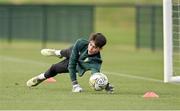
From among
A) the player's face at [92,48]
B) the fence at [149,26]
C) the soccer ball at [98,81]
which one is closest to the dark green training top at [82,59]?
the player's face at [92,48]

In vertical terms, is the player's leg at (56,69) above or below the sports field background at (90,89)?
above

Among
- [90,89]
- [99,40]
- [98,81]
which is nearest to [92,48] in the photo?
[99,40]

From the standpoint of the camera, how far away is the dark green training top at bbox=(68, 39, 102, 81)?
46.6 ft

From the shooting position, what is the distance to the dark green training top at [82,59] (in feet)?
46.6

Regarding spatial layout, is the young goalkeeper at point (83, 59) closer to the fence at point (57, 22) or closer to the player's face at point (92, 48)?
the player's face at point (92, 48)

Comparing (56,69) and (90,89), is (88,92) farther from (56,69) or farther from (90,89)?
(56,69)

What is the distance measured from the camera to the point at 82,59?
1430 centimetres

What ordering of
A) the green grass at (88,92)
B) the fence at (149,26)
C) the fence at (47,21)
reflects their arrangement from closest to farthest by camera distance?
1. the green grass at (88,92)
2. the fence at (149,26)
3. the fence at (47,21)

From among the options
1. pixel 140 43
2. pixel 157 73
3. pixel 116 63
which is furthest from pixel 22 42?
pixel 157 73

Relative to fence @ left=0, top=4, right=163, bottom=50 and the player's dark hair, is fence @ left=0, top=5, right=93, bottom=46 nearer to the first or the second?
fence @ left=0, top=4, right=163, bottom=50

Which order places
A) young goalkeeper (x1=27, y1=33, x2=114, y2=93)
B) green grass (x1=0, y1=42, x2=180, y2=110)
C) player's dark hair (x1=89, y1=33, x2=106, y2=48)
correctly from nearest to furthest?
green grass (x1=0, y1=42, x2=180, y2=110) → player's dark hair (x1=89, y1=33, x2=106, y2=48) → young goalkeeper (x1=27, y1=33, x2=114, y2=93)

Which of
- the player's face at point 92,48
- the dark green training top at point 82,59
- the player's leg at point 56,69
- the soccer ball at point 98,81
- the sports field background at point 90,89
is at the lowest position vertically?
the sports field background at point 90,89

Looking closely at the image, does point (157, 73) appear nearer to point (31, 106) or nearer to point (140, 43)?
point (31, 106)

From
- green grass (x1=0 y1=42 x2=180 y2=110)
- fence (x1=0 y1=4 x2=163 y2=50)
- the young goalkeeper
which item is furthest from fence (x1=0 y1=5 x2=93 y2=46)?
the young goalkeeper
